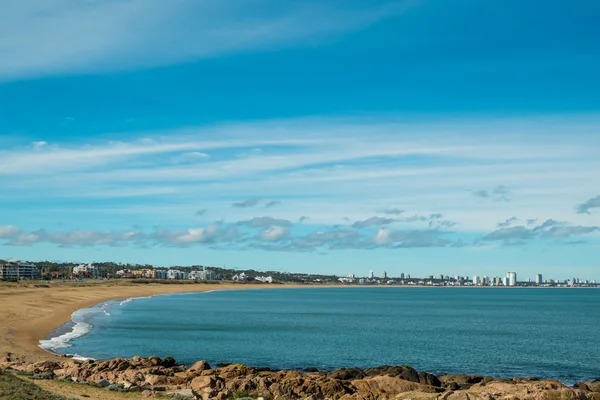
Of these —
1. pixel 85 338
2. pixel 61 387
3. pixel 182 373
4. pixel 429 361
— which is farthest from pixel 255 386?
pixel 85 338

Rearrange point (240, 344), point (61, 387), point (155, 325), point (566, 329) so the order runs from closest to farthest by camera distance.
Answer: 1. point (61, 387)
2. point (240, 344)
3. point (155, 325)
4. point (566, 329)

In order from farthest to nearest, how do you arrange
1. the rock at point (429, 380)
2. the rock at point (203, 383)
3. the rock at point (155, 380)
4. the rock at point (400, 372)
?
1. the rock at point (400, 372)
2. the rock at point (429, 380)
3. the rock at point (155, 380)
4. the rock at point (203, 383)

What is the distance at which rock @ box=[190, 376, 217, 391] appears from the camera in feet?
103

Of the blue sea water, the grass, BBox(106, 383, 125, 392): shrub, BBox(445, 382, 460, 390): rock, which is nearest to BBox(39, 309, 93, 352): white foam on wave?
the blue sea water

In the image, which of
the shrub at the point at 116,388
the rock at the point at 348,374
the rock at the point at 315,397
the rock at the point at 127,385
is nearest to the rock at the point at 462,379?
the rock at the point at 348,374

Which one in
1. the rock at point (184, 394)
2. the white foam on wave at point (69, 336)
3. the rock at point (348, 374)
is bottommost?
the white foam on wave at point (69, 336)

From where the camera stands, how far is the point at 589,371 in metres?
48.2

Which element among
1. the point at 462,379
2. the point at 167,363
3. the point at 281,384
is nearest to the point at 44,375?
the point at 167,363

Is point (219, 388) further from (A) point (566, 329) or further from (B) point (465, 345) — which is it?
(A) point (566, 329)

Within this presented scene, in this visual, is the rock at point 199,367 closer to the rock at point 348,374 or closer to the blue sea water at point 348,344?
the rock at point 348,374

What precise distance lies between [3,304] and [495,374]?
243ft

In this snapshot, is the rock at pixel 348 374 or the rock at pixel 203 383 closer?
the rock at pixel 203 383

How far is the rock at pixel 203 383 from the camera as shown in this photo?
31.3 meters

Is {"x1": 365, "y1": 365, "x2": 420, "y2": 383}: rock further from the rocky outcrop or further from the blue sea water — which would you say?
the blue sea water
